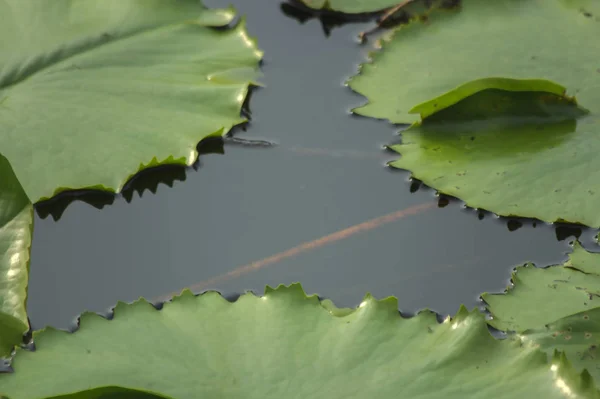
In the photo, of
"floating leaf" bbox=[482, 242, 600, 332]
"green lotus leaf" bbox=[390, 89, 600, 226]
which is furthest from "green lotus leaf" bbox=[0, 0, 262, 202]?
"floating leaf" bbox=[482, 242, 600, 332]

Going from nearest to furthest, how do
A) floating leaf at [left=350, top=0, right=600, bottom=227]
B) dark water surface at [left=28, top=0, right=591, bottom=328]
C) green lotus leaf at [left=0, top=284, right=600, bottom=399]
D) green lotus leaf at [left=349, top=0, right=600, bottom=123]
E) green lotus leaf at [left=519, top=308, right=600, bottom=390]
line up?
1. green lotus leaf at [left=0, top=284, right=600, bottom=399]
2. green lotus leaf at [left=519, top=308, right=600, bottom=390]
3. dark water surface at [left=28, top=0, right=591, bottom=328]
4. floating leaf at [left=350, top=0, right=600, bottom=227]
5. green lotus leaf at [left=349, top=0, right=600, bottom=123]

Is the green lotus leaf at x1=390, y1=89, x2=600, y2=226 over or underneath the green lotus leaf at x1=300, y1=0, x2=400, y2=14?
underneath

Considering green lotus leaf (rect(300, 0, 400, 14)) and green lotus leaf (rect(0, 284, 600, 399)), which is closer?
green lotus leaf (rect(0, 284, 600, 399))

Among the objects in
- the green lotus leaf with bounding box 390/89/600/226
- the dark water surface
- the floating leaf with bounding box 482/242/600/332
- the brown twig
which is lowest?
the dark water surface

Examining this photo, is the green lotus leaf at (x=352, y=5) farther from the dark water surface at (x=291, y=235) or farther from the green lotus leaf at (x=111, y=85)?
the dark water surface at (x=291, y=235)

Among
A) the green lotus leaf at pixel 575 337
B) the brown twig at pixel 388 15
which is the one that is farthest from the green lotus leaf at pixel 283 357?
the brown twig at pixel 388 15

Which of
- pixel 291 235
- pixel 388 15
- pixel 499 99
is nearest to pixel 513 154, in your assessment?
pixel 499 99

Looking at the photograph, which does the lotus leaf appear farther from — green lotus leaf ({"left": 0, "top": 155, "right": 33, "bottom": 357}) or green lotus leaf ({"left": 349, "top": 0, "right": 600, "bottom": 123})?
green lotus leaf ({"left": 0, "top": 155, "right": 33, "bottom": 357})
